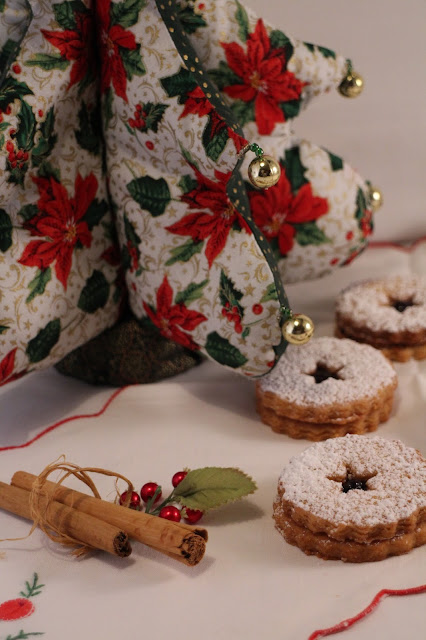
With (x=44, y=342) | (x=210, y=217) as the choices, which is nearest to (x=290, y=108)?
(x=210, y=217)

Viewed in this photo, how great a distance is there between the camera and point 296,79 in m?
1.11

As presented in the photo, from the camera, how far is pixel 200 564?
81cm

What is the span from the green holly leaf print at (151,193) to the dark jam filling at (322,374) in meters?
0.30

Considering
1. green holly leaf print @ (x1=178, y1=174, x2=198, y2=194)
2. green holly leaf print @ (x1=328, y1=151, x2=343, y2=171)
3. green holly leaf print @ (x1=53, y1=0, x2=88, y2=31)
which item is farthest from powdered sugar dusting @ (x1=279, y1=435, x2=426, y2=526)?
green holly leaf print @ (x1=53, y1=0, x2=88, y2=31)

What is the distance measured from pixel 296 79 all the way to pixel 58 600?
73 cm

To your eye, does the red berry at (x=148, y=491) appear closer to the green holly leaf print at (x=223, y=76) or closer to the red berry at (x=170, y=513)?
the red berry at (x=170, y=513)

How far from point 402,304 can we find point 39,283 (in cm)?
58

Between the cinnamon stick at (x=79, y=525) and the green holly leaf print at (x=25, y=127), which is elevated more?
the green holly leaf print at (x=25, y=127)

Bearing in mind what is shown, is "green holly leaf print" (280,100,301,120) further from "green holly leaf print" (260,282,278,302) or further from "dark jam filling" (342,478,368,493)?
"dark jam filling" (342,478,368,493)

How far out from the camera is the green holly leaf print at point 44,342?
101 centimetres

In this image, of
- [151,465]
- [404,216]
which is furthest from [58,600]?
[404,216]

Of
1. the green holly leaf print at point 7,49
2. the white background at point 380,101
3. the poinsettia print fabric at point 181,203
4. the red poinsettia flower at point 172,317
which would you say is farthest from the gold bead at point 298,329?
the white background at point 380,101

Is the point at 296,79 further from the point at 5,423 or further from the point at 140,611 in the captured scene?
the point at 140,611

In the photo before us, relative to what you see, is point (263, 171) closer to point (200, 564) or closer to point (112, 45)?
point (112, 45)
